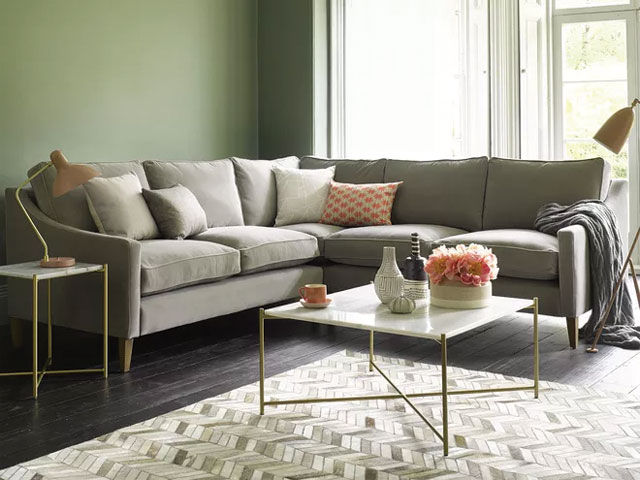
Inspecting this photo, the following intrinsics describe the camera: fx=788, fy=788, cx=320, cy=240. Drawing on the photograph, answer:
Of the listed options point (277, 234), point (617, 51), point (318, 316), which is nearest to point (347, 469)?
point (318, 316)

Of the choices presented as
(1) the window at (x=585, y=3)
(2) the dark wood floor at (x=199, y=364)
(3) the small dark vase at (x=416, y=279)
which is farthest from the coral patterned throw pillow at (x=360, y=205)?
(1) the window at (x=585, y=3)

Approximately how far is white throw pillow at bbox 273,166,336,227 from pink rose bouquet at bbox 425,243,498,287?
2.16 metres

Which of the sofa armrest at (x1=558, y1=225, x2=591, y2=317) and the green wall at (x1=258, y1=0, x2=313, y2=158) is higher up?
the green wall at (x1=258, y1=0, x2=313, y2=158)

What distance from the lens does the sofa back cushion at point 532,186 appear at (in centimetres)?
434

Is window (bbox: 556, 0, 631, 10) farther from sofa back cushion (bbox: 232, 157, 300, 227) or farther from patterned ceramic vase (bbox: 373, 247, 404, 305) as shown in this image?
patterned ceramic vase (bbox: 373, 247, 404, 305)

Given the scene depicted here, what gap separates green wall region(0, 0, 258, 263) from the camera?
431 cm

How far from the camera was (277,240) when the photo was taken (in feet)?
14.1

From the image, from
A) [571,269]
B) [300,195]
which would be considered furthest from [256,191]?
[571,269]

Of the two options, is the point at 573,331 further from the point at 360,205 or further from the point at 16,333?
the point at 16,333

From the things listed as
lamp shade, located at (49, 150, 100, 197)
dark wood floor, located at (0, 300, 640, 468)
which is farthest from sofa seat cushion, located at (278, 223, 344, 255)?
lamp shade, located at (49, 150, 100, 197)

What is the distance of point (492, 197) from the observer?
4.63 m

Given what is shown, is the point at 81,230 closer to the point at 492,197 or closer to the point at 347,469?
the point at 347,469

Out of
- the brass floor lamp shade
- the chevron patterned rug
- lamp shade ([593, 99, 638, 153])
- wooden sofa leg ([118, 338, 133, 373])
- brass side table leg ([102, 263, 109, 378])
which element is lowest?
the chevron patterned rug

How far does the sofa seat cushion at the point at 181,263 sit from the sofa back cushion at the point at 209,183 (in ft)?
1.95
